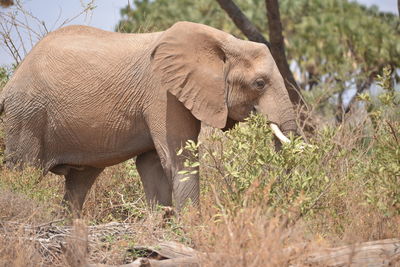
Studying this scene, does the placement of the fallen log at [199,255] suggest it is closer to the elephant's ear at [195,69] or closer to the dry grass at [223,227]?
the dry grass at [223,227]

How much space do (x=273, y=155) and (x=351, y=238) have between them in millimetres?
983

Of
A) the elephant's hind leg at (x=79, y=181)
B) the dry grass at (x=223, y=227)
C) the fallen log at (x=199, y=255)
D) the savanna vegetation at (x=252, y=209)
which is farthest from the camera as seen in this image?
the elephant's hind leg at (x=79, y=181)

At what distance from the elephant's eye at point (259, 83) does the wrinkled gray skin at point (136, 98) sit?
1cm

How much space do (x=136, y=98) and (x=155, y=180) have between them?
3.16ft

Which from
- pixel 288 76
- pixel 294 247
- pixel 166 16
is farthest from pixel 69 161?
pixel 166 16

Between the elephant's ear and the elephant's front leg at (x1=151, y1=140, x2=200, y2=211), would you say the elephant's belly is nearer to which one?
the elephant's front leg at (x1=151, y1=140, x2=200, y2=211)

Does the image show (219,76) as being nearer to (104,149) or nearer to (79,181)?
(104,149)

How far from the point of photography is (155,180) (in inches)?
365

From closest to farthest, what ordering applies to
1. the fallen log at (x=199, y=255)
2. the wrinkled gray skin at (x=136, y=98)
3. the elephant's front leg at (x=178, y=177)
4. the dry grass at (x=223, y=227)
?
the dry grass at (x=223, y=227) < the fallen log at (x=199, y=255) < the elephant's front leg at (x=178, y=177) < the wrinkled gray skin at (x=136, y=98)

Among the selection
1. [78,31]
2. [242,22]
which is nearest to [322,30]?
[242,22]

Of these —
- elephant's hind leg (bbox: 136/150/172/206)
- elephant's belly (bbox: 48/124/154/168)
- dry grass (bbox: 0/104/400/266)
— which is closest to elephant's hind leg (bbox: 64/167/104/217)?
elephant's belly (bbox: 48/124/154/168)

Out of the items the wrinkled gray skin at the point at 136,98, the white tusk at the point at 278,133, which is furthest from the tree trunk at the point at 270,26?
the white tusk at the point at 278,133

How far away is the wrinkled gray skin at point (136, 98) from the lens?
8594 mm

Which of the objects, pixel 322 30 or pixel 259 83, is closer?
pixel 259 83
